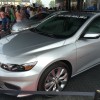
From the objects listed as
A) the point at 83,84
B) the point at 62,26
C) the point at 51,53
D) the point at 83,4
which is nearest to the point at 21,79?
the point at 51,53

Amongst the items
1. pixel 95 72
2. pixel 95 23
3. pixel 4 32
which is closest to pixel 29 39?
pixel 95 23

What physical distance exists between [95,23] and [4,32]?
7.21 metres

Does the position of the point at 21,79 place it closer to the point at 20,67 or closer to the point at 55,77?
the point at 20,67

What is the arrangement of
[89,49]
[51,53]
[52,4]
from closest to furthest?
[51,53], [89,49], [52,4]

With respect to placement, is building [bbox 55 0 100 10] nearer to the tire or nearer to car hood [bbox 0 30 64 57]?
car hood [bbox 0 30 64 57]

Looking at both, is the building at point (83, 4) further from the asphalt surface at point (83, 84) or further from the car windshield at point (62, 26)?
the asphalt surface at point (83, 84)

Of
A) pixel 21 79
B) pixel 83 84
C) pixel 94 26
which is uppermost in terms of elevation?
pixel 94 26

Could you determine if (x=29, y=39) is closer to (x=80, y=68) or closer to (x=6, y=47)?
(x=6, y=47)

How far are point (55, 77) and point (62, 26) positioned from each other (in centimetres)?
135

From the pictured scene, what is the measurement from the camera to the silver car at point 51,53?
144 inches

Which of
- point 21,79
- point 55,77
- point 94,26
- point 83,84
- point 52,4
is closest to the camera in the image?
point 21,79

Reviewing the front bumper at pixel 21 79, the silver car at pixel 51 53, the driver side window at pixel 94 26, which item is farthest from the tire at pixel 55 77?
the driver side window at pixel 94 26

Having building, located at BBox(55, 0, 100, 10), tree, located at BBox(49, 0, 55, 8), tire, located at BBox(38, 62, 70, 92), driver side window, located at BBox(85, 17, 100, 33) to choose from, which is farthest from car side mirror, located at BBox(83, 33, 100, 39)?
tree, located at BBox(49, 0, 55, 8)

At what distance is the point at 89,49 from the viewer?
458 centimetres
